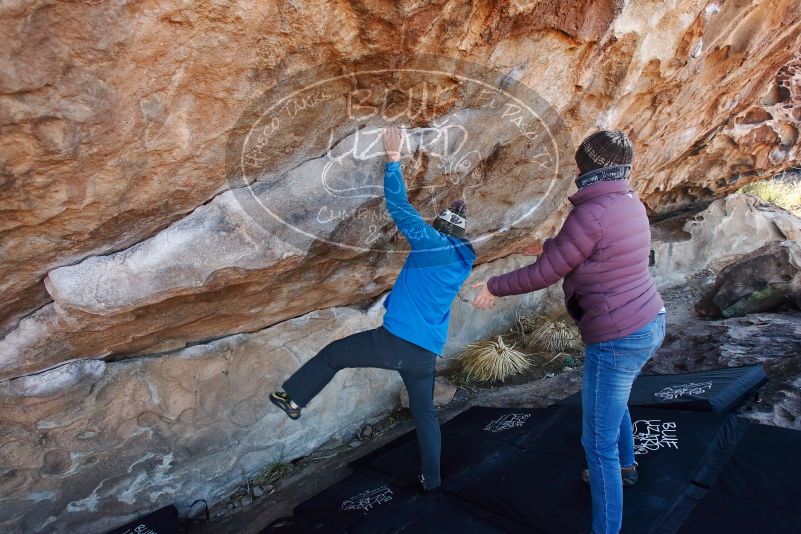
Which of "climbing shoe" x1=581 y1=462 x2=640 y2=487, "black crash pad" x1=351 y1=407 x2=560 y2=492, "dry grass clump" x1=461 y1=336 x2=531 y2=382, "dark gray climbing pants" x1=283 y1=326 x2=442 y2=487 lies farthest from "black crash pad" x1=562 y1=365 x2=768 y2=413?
"dark gray climbing pants" x1=283 y1=326 x2=442 y2=487

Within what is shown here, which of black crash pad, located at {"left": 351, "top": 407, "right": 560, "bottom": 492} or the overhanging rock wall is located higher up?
the overhanging rock wall

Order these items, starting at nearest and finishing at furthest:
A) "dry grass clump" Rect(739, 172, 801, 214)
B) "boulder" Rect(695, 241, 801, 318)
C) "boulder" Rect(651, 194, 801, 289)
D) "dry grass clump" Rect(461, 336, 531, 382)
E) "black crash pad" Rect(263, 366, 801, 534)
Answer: "black crash pad" Rect(263, 366, 801, 534), "dry grass clump" Rect(461, 336, 531, 382), "boulder" Rect(695, 241, 801, 318), "boulder" Rect(651, 194, 801, 289), "dry grass clump" Rect(739, 172, 801, 214)

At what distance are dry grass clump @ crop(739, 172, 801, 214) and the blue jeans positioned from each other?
780 centimetres

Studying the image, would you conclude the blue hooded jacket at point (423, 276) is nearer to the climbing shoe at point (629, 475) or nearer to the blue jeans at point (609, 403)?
the blue jeans at point (609, 403)

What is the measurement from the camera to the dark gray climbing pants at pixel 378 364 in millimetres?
2396

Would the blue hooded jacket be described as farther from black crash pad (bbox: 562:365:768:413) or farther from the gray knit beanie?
black crash pad (bbox: 562:365:768:413)

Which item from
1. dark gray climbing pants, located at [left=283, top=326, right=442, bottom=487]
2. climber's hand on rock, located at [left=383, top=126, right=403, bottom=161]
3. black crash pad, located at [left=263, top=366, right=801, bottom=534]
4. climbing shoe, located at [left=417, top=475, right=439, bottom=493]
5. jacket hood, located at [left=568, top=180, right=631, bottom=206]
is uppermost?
climber's hand on rock, located at [left=383, top=126, right=403, bottom=161]

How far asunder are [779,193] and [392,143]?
9.15 meters

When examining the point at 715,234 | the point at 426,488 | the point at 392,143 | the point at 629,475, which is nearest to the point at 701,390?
the point at 629,475

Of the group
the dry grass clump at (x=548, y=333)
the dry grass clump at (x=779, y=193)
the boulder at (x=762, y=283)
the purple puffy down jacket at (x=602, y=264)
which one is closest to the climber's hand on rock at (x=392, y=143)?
the purple puffy down jacket at (x=602, y=264)

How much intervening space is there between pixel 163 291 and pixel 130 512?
1.53 metres

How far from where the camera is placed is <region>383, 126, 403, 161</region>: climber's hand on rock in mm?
2252

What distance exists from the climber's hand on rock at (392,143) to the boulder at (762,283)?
4.17m

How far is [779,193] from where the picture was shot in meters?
8.79
